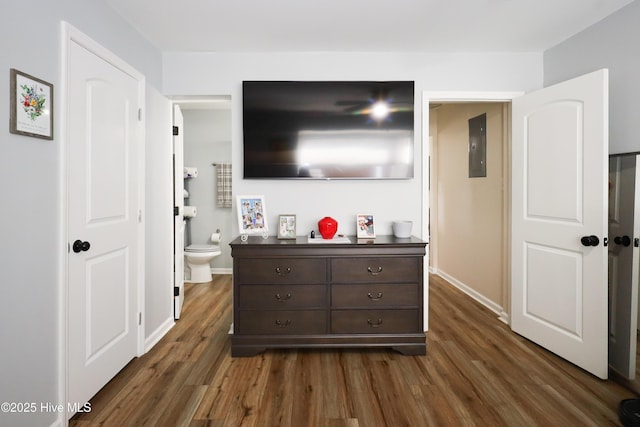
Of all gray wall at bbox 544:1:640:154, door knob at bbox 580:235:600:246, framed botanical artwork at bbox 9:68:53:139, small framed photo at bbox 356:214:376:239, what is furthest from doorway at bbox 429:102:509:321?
framed botanical artwork at bbox 9:68:53:139

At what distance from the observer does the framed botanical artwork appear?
1506 mm

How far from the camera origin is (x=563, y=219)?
2.53 metres

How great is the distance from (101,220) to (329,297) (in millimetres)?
1653

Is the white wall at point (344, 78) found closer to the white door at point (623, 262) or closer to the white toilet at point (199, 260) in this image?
the white door at point (623, 262)

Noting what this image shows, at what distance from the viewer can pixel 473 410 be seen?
76.7 inches

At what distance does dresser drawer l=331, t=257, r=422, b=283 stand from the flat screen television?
80 centimetres

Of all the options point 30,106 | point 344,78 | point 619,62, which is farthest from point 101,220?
point 619,62

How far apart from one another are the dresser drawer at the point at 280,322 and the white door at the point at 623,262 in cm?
201

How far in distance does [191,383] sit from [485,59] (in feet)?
11.7

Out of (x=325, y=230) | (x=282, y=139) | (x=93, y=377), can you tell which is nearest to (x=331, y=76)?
(x=282, y=139)

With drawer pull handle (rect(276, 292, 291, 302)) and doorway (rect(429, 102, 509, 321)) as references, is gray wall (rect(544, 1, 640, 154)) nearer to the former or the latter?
doorway (rect(429, 102, 509, 321))

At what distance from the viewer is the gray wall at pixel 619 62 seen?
7.54 ft

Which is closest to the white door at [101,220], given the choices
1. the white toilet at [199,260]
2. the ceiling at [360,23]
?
the ceiling at [360,23]

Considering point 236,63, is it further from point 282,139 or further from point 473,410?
point 473,410
